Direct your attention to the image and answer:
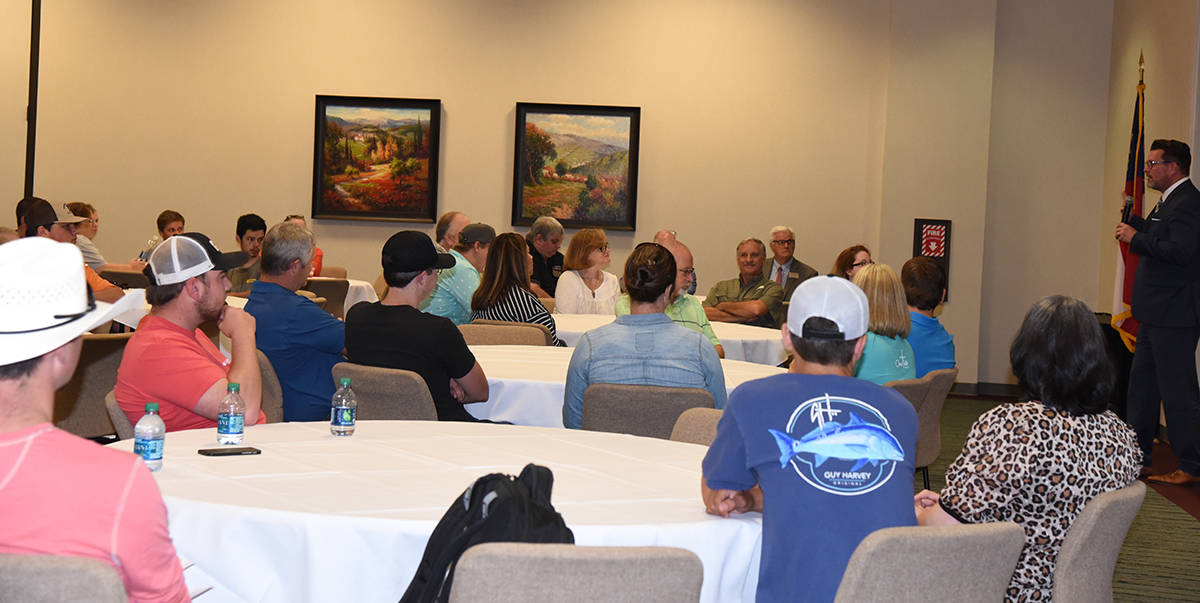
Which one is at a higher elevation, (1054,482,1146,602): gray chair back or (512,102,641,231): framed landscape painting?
(512,102,641,231): framed landscape painting

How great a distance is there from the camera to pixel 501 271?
5.82 meters

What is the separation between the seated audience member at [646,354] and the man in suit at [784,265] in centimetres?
573

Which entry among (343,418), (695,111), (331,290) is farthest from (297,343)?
(695,111)

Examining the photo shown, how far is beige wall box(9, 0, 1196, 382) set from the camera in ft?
33.5

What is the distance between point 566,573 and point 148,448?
4.16 ft

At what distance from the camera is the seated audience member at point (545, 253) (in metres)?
8.50

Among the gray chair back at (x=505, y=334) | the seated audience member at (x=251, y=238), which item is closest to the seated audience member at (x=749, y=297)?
the gray chair back at (x=505, y=334)

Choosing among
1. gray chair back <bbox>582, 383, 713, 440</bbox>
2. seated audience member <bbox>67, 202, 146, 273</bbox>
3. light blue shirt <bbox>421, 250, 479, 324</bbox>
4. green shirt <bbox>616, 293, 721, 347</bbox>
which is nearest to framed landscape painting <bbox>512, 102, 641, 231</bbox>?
seated audience member <bbox>67, 202, 146, 273</bbox>

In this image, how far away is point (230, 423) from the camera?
110 inches

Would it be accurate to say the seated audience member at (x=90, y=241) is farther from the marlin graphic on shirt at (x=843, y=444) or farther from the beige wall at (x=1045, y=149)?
the beige wall at (x=1045, y=149)

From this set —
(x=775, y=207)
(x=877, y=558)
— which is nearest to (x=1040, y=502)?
(x=877, y=558)

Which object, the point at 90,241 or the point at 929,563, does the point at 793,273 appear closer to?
the point at 90,241

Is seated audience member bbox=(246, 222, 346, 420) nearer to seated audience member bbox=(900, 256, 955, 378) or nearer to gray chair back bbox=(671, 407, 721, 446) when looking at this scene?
gray chair back bbox=(671, 407, 721, 446)

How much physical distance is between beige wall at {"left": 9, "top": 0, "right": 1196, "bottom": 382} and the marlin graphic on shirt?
834 cm
